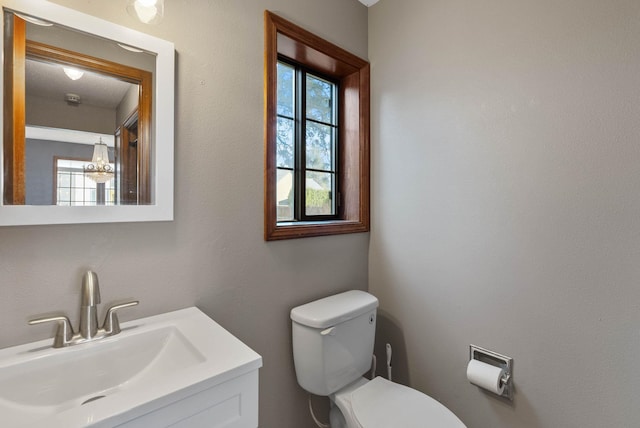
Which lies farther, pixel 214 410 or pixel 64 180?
pixel 64 180

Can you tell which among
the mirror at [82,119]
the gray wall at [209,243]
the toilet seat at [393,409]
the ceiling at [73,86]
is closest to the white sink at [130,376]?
the gray wall at [209,243]

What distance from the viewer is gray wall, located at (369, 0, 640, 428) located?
1.00 meters

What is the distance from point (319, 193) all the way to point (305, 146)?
0.95 ft

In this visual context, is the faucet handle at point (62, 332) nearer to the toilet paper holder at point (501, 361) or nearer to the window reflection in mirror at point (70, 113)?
the window reflection in mirror at point (70, 113)

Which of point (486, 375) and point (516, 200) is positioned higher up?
point (516, 200)

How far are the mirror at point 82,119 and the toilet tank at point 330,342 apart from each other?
0.73m

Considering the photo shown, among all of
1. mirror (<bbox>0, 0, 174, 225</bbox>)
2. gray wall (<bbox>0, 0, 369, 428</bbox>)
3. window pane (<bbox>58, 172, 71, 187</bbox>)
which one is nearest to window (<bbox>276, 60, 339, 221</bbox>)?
gray wall (<bbox>0, 0, 369, 428</bbox>)

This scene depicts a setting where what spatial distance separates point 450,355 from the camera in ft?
4.69

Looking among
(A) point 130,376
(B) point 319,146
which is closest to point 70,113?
(A) point 130,376

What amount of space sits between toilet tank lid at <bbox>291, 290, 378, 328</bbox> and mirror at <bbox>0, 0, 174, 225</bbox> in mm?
691

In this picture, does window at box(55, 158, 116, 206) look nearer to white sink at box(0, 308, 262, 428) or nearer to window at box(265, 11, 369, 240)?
white sink at box(0, 308, 262, 428)

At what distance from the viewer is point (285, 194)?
1644 mm

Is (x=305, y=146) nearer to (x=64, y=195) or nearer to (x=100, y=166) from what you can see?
(x=100, y=166)

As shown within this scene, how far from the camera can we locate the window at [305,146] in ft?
5.34
